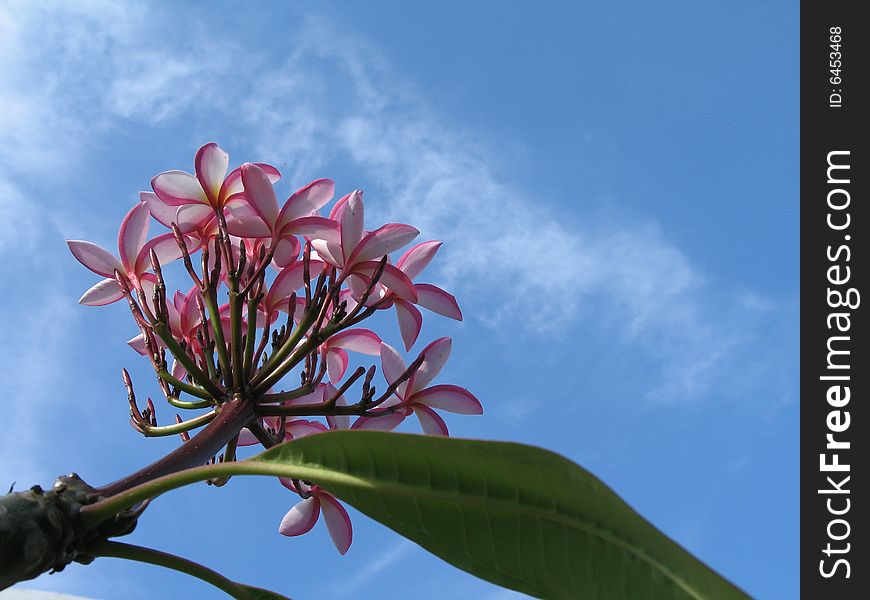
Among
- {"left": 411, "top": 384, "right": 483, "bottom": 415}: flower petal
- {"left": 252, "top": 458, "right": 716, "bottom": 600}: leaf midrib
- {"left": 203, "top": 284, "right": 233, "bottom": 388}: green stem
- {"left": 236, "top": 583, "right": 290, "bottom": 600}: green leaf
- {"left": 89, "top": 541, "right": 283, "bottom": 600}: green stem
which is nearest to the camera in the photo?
{"left": 252, "top": 458, "right": 716, "bottom": 600}: leaf midrib

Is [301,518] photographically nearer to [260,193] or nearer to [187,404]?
[187,404]

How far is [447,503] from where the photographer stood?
700 mm

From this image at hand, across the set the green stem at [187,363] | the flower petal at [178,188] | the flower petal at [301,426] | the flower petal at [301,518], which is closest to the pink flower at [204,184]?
the flower petal at [178,188]

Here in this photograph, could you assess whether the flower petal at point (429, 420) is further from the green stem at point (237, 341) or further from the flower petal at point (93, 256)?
the flower petal at point (93, 256)

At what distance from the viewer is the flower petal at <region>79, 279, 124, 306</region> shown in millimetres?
1276

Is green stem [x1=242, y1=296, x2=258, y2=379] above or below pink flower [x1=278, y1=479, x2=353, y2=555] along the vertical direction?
above

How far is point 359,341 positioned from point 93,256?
1.37ft

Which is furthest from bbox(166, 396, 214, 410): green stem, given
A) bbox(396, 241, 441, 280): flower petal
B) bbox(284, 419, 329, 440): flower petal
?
bbox(396, 241, 441, 280): flower petal

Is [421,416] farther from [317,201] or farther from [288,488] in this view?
[317,201]

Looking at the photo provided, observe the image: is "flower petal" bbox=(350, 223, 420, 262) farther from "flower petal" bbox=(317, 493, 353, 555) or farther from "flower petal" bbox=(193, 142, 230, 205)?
"flower petal" bbox=(317, 493, 353, 555)

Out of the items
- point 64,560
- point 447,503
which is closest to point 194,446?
point 64,560

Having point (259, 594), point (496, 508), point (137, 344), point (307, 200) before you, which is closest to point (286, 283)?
point (307, 200)

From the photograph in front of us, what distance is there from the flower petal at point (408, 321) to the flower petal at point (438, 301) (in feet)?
0.06

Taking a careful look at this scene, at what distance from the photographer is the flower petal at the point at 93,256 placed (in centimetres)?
124
